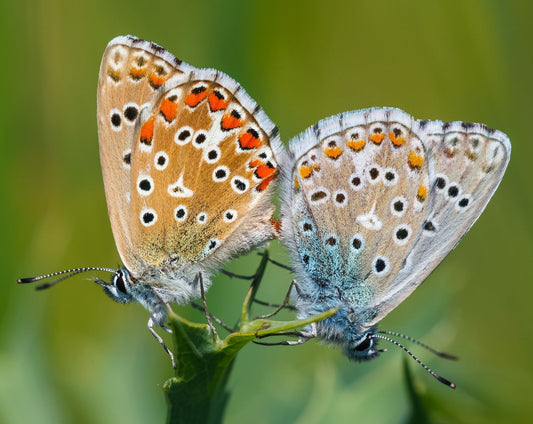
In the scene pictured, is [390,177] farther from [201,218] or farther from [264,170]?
[201,218]

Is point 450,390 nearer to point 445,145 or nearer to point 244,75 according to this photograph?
point 445,145

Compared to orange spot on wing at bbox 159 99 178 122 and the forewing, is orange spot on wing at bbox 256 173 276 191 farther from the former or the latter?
orange spot on wing at bbox 159 99 178 122

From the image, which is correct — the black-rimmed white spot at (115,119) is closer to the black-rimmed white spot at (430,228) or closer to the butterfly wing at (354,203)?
the butterfly wing at (354,203)

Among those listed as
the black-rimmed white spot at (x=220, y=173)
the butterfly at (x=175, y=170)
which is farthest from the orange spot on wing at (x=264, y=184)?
the black-rimmed white spot at (x=220, y=173)

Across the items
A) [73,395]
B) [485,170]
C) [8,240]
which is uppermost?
[485,170]

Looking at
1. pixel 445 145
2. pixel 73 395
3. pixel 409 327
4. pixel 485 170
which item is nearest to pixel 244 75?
pixel 445 145

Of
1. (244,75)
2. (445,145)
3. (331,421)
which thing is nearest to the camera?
(331,421)

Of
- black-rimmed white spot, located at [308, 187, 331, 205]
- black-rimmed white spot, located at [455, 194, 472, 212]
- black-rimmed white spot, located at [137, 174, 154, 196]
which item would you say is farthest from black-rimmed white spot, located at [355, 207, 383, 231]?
black-rimmed white spot, located at [137, 174, 154, 196]

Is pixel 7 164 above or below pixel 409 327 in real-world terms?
above
